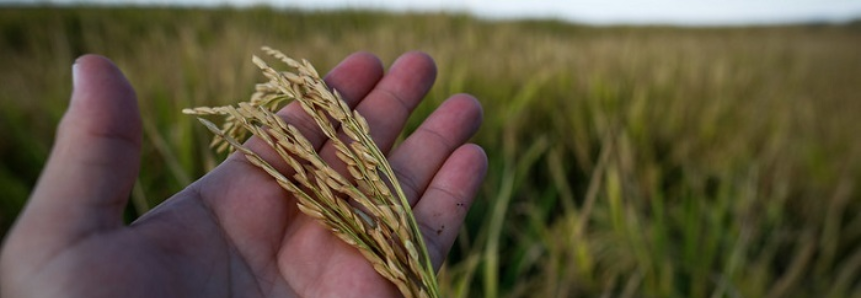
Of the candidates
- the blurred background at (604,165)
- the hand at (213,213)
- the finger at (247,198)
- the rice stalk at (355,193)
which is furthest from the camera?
the blurred background at (604,165)

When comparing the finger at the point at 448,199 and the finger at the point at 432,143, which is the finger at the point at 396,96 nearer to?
the finger at the point at 432,143

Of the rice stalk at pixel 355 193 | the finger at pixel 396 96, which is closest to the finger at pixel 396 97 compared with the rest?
the finger at pixel 396 96

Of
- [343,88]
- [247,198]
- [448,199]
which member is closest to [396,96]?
[343,88]

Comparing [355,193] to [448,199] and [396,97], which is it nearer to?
[448,199]

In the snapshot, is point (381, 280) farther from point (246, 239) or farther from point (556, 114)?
point (556, 114)

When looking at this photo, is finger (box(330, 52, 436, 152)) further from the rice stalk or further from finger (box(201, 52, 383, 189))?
the rice stalk

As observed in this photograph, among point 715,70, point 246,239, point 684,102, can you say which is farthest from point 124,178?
point 715,70
